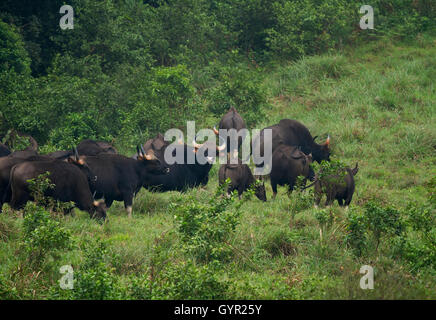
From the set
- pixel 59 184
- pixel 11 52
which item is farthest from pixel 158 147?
pixel 11 52

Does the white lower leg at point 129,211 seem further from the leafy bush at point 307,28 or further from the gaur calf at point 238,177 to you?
the leafy bush at point 307,28

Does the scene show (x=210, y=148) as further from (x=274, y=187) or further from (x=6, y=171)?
(x=6, y=171)

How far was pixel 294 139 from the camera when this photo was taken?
42.4 ft

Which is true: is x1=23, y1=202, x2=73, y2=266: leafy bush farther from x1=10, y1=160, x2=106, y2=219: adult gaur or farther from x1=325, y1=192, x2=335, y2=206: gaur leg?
x1=325, y1=192, x2=335, y2=206: gaur leg

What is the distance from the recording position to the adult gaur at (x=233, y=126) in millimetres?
13581

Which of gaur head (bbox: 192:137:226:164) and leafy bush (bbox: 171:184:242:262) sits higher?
gaur head (bbox: 192:137:226:164)

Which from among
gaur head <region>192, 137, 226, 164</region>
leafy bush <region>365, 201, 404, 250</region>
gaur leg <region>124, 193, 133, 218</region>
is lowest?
gaur leg <region>124, 193, 133, 218</region>

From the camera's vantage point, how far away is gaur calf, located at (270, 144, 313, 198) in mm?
11180

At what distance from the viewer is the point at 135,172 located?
10812 mm

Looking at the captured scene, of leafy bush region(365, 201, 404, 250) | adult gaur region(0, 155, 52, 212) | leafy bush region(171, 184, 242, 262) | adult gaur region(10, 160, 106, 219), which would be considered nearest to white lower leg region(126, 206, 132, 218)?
adult gaur region(10, 160, 106, 219)

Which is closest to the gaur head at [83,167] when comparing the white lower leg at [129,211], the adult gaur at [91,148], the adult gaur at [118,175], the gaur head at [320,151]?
the adult gaur at [118,175]

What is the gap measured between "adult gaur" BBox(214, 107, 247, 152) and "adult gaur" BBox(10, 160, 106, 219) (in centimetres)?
452

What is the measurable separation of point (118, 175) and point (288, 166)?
304 cm
